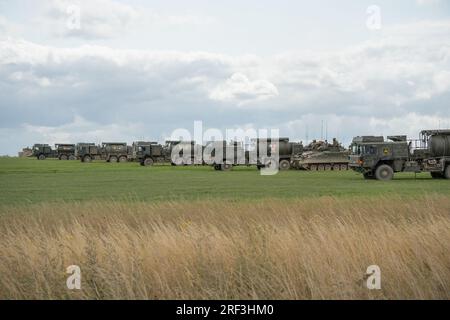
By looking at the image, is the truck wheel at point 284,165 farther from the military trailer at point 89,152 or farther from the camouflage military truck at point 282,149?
the military trailer at point 89,152

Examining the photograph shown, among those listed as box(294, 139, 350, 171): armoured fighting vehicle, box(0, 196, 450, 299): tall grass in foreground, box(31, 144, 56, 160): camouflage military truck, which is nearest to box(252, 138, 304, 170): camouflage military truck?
box(294, 139, 350, 171): armoured fighting vehicle

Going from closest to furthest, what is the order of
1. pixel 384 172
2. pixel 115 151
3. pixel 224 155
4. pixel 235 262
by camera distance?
pixel 235 262
pixel 384 172
pixel 224 155
pixel 115 151

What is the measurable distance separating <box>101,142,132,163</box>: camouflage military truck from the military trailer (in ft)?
2.12

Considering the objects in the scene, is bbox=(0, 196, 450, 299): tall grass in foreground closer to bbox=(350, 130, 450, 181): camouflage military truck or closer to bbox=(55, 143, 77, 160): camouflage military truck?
bbox=(350, 130, 450, 181): camouflage military truck

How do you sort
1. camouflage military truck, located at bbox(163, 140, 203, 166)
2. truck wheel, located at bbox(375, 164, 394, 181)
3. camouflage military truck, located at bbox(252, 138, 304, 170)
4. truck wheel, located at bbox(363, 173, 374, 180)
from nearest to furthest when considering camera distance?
truck wheel, located at bbox(375, 164, 394, 181) → truck wheel, located at bbox(363, 173, 374, 180) → camouflage military truck, located at bbox(252, 138, 304, 170) → camouflage military truck, located at bbox(163, 140, 203, 166)

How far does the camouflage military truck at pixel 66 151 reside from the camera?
96.9 m

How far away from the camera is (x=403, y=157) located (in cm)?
4269

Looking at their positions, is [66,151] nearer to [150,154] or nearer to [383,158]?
[150,154]

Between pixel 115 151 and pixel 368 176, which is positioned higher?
pixel 115 151

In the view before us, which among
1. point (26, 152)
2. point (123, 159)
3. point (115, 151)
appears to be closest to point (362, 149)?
point (115, 151)

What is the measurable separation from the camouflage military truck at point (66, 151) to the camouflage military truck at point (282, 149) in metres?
42.4

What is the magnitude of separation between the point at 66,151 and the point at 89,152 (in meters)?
12.1

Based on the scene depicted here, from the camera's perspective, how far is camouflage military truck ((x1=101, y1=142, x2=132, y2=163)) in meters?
86.2
